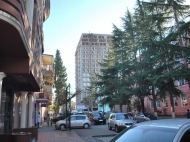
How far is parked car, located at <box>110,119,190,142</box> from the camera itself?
3221 mm

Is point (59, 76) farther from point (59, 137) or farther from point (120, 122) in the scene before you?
point (59, 137)

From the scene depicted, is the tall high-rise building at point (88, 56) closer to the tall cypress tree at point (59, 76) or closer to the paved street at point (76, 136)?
the tall cypress tree at point (59, 76)

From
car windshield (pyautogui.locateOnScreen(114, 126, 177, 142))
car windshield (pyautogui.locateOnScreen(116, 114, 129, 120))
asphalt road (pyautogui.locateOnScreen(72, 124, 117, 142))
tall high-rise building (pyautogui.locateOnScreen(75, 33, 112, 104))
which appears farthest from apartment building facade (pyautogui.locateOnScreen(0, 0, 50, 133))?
tall high-rise building (pyautogui.locateOnScreen(75, 33, 112, 104))

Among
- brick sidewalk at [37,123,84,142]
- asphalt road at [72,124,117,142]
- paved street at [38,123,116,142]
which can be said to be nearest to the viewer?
Answer: brick sidewalk at [37,123,84,142]

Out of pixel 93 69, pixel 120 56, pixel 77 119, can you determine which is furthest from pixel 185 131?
pixel 93 69

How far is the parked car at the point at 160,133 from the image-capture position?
322 cm

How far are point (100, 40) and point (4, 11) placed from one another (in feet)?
466

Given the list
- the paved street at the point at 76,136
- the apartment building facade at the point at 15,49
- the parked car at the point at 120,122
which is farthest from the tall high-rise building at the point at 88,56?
the apartment building facade at the point at 15,49

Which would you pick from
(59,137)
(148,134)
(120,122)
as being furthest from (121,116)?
(148,134)

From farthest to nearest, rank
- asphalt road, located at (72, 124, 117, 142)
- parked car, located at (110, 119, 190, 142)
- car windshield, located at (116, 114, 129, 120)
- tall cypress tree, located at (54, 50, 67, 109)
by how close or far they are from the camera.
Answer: tall cypress tree, located at (54, 50, 67, 109) → car windshield, located at (116, 114, 129, 120) → asphalt road, located at (72, 124, 117, 142) → parked car, located at (110, 119, 190, 142)

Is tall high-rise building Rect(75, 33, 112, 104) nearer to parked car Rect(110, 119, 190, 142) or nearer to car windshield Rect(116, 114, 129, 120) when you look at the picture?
car windshield Rect(116, 114, 129, 120)

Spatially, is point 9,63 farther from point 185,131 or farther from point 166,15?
point 166,15

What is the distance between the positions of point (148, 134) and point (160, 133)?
0.31 m

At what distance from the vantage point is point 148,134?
3.74 meters
